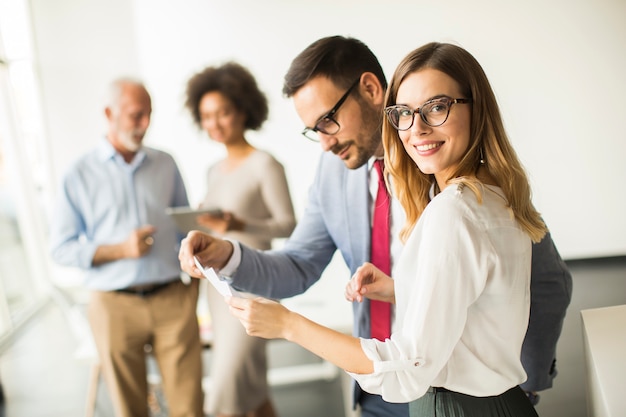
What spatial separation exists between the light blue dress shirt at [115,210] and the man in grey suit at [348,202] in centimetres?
113

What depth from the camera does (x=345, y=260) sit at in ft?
4.84

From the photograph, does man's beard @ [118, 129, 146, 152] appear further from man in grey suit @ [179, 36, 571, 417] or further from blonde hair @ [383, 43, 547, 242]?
blonde hair @ [383, 43, 547, 242]

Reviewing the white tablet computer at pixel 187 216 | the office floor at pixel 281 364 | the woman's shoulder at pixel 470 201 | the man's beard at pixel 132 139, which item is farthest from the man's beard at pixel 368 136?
the man's beard at pixel 132 139

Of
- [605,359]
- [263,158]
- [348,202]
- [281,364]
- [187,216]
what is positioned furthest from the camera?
[281,364]

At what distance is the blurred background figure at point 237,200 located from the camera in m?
2.07

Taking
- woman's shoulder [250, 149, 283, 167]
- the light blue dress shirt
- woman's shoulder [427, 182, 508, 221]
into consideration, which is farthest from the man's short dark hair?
the light blue dress shirt

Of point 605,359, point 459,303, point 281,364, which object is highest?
point 459,303

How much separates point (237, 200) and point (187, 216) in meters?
0.27

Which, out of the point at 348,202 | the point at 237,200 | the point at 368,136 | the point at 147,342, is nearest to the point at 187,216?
the point at 237,200

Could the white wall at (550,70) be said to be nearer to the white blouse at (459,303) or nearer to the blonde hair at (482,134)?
the blonde hair at (482,134)

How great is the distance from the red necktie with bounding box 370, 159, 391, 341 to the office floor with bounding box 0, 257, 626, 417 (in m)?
0.45

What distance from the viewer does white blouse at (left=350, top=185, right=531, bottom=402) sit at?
90cm

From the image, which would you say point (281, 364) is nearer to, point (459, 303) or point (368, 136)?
point (368, 136)

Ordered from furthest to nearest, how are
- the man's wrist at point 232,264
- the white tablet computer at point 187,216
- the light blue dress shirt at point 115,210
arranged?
the light blue dress shirt at point 115,210 < the white tablet computer at point 187,216 < the man's wrist at point 232,264
